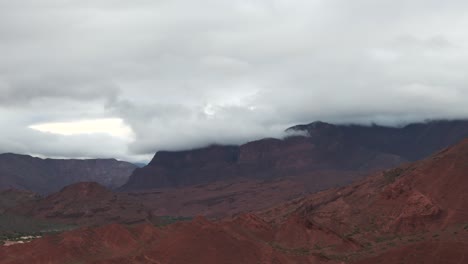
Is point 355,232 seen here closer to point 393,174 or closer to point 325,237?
point 325,237

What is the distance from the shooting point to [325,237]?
109 meters

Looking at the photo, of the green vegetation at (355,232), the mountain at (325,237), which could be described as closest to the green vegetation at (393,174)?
the mountain at (325,237)

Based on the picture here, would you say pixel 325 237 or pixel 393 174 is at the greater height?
pixel 393 174

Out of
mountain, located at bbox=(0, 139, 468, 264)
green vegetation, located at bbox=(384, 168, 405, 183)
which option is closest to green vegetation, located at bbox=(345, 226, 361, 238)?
mountain, located at bbox=(0, 139, 468, 264)

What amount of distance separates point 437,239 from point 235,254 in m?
31.2

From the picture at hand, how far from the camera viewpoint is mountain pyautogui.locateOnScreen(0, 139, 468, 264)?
314ft

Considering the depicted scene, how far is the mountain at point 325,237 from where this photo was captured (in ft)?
314

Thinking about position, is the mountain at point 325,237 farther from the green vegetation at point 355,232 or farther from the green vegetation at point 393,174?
the green vegetation at point 393,174

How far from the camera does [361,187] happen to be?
158 m

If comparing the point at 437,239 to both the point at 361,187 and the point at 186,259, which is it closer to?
the point at 186,259

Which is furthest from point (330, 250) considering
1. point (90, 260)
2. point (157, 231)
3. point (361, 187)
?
point (361, 187)

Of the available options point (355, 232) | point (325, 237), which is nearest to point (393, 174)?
point (355, 232)

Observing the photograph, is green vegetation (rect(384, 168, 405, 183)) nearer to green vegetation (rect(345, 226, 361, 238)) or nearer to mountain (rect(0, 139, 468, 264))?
mountain (rect(0, 139, 468, 264))

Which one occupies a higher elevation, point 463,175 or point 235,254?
point 463,175
